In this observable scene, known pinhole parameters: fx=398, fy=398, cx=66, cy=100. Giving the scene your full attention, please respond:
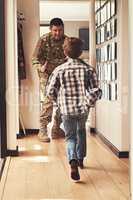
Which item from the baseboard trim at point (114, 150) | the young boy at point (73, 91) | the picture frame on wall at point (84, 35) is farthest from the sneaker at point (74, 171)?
the picture frame on wall at point (84, 35)

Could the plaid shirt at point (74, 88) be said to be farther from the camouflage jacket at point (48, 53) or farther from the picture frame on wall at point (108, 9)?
the camouflage jacket at point (48, 53)

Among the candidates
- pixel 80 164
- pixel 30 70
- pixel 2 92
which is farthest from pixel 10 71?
pixel 30 70

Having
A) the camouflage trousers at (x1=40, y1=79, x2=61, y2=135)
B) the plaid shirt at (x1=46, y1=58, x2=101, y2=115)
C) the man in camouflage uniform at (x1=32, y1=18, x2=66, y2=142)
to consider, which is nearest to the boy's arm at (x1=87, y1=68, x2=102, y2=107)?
the plaid shirt at (x1=46, y1=58, x2=101, y2=115)

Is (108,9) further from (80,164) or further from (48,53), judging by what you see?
(80,164)

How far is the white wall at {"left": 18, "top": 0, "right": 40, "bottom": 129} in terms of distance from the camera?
4734 millimetres

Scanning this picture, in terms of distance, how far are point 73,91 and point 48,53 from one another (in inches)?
60.2

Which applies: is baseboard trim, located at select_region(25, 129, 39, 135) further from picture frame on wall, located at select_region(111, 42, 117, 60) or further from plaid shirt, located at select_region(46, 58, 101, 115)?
plaid shirt, located at select_region(46, 58, 101, 115)

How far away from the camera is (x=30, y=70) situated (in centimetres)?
477

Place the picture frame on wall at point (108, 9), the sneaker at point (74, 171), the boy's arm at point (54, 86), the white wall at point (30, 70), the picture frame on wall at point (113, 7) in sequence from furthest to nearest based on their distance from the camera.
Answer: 1. the white wall at point (30, 70)
2. the picture frame on wall at point (108, 9)
3. the picture frame on wall at point (113, 7)
4. the boy's arm at point (54, 86)
5. the sneaker at point (74, 171)

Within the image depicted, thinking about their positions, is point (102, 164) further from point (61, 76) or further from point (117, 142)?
point (61, 76)

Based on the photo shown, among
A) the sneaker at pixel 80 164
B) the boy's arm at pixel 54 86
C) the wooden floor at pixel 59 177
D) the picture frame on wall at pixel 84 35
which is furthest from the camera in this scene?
the picture frame on wall at pixel 84 35

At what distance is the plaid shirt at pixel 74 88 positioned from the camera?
2.86 m

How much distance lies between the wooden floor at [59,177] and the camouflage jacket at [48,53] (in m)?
0.96

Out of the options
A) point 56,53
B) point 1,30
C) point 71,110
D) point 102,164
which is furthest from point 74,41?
point 56,53
